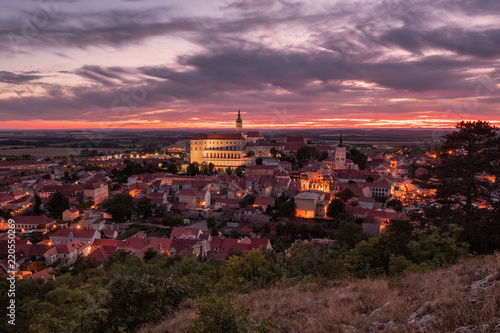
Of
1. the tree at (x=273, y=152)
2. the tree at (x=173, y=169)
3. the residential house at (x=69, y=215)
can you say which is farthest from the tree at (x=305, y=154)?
the residential house at (x=69, y=215)

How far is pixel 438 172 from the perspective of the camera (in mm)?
12680

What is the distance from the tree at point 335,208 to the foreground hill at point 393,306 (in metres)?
35.2

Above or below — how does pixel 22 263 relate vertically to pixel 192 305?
below

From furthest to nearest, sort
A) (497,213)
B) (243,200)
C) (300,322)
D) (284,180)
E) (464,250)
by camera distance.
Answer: (284,180) → (243,200) → (497,213) → (464,250) → (300,322)

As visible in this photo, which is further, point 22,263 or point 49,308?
point 22,263

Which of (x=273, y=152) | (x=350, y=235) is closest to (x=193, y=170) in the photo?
(x=273, y=152)

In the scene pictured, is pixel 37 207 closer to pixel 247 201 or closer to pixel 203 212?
pixel 203 212

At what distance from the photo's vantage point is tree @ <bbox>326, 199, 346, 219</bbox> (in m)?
42.4

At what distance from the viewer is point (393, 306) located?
5.44m

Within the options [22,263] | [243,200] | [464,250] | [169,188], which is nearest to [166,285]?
[464,250]

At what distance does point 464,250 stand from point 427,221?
12.1ft

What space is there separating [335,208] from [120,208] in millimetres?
28749

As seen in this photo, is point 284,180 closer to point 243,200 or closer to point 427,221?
point 243,200

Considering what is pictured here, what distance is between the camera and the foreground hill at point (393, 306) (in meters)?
4.25
